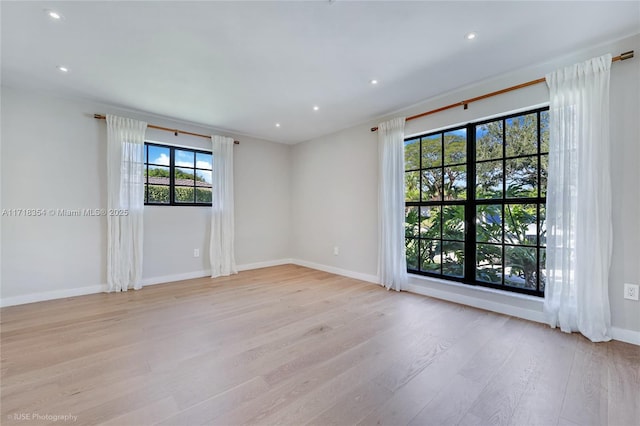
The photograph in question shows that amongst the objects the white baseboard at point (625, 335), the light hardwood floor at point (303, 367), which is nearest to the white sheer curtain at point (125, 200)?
the light hardwood floor at point (303, 367)

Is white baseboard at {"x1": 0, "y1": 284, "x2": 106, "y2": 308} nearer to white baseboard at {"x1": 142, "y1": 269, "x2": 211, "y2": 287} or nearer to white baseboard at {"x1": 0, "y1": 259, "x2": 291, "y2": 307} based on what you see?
white baseboard at {"x1": 0, "y1": 259, "x2": 291, "y2": 307}

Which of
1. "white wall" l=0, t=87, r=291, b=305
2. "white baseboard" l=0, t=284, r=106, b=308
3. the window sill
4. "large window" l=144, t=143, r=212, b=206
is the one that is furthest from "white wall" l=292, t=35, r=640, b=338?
"white baseboard" l=0, t=284, r=106, b=308

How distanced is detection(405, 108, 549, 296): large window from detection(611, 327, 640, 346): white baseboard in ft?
1.77

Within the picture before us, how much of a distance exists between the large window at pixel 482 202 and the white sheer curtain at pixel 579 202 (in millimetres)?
223

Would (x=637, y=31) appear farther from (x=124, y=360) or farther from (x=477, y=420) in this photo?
(x=124, y=360)

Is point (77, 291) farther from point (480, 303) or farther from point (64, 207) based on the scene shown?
point (480, 303)

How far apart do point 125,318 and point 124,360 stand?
3.14ft

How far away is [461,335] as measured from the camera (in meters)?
2.30

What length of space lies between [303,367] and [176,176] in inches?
146

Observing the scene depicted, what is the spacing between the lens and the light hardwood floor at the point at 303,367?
1.41 metres

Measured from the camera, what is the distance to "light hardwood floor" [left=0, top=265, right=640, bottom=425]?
141cm

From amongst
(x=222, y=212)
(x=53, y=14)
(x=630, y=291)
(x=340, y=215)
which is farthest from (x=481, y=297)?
(x=53, y=14)

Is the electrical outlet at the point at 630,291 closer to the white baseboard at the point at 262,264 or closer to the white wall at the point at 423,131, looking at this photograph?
the white wall at the point at 423,131

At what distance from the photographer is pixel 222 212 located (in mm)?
4508
